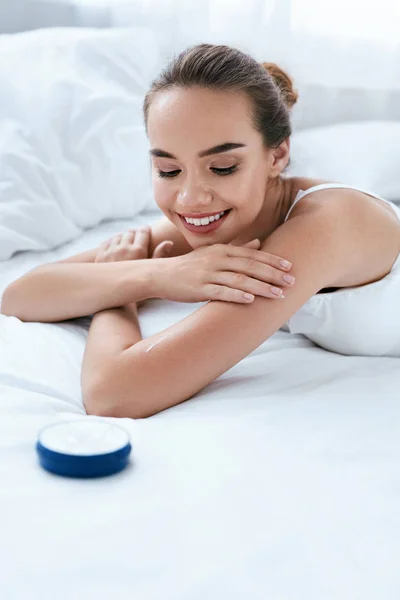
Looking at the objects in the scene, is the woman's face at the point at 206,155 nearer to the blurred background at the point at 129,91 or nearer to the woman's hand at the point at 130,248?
the woman's hand at the point at 130,248

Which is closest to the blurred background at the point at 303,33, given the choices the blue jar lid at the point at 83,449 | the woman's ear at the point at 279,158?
the woman's ear at the point at 279,158

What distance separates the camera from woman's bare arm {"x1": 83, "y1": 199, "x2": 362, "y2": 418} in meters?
1.15

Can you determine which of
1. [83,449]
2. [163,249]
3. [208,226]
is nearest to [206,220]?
[208,226]

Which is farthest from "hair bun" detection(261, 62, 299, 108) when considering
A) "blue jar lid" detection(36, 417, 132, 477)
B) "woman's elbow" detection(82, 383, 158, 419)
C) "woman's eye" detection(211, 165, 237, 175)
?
"blue jar lid" detection(36, 417, 132, 477)

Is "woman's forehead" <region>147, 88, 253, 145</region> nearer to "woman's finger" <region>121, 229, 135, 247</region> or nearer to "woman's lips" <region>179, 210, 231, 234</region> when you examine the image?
"woman's lips" <region>179, 210, 231, 234</region>

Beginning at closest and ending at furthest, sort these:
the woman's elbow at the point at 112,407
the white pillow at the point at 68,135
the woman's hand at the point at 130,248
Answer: the woman's elbow at the point at 112,407
the woman's hand at the point at 130,248
the white pillow at the point at 68,135

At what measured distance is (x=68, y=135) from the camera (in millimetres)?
1998

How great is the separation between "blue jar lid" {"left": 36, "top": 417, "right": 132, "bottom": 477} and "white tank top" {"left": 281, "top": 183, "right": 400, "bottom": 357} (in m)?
0.56

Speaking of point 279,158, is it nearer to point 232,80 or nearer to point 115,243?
point 232,80

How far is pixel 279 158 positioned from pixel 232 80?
18 cm

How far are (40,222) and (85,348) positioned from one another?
0.62 metres

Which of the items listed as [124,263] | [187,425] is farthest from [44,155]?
[187,425]

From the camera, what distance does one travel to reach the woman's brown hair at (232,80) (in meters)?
1.27

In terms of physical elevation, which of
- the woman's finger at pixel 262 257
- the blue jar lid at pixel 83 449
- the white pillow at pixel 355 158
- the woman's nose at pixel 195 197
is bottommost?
the white pillow at pixel 355 158
